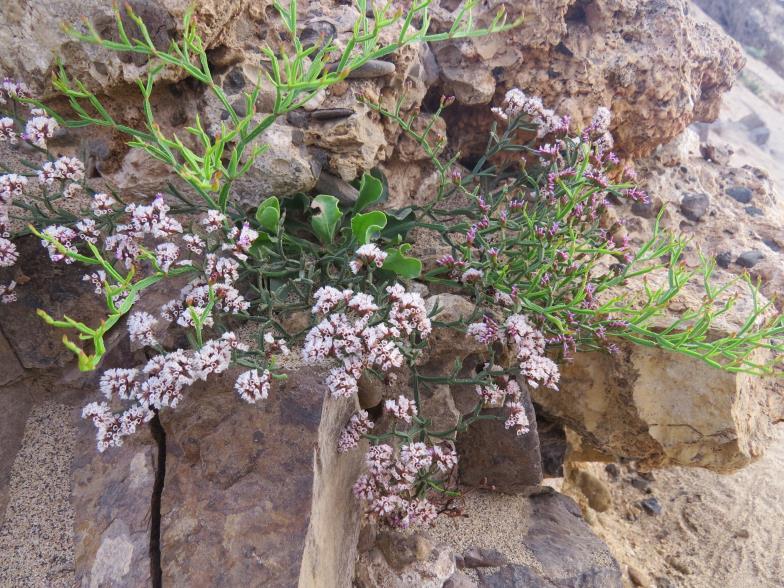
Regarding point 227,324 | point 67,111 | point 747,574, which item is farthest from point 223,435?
point 747,574

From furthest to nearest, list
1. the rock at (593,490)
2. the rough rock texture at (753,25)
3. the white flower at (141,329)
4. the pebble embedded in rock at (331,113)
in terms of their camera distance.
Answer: the rough rock texture at (753,25)
the rock at (593,490)
the pebble embedded in rock at (331,113)
the white flower at (141,329)

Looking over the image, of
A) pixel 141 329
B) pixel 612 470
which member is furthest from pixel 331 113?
pixel 612 470

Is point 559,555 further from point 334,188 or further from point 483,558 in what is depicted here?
point 334,188

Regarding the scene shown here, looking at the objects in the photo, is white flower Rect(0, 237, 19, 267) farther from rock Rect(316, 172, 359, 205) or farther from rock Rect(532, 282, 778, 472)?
rock Rect(532, 282, 778, 472)

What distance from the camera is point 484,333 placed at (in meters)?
2.30

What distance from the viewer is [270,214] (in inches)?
87.0

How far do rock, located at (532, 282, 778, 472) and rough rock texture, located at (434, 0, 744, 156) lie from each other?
1.24 m

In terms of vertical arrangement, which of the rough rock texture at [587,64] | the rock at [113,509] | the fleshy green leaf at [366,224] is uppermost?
the rough rock texture at [587,64]

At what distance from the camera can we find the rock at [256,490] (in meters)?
1.92

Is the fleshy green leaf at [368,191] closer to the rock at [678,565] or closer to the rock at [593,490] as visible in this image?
the rock at [593,490]

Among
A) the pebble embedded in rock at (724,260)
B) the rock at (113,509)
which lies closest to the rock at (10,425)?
the rock at (113,509)

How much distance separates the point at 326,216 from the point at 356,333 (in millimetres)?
685

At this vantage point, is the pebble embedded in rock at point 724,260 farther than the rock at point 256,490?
Yes

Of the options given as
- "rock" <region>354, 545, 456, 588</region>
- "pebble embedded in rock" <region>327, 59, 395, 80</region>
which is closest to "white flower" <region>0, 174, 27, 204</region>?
"pebble embedded in rock" <region>327, 59, 395, 80</region>
